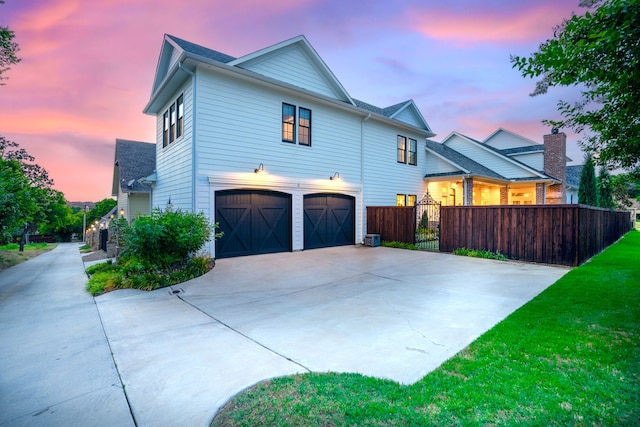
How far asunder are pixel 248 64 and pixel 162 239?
6.81 metres

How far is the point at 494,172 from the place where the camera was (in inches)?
763

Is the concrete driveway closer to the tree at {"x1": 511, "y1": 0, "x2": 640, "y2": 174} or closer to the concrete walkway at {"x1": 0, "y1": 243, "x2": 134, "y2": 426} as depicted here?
the concrete walkway at {"x1": 0, "y1": 243, "x2": 134, "y2": 426}

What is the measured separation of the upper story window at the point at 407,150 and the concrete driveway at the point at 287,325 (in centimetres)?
930

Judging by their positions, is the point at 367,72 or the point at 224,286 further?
the point at 367,72

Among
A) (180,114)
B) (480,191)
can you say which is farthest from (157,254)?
(480,191)

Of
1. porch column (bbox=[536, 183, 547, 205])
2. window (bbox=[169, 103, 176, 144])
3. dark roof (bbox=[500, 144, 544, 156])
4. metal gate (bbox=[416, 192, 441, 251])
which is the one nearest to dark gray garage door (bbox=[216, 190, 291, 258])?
window (bbox=[169, 103, 176, 144])

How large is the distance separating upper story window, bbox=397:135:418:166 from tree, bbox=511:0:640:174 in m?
11.5

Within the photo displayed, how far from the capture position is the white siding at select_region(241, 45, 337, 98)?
10742 millimetres

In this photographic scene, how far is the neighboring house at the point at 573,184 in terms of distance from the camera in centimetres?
2516

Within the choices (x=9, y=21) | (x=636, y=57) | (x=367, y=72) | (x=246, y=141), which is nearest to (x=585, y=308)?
(x=636, y=57)

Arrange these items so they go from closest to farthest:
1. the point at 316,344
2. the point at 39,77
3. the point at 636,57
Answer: the point at 636,57 < the point at 316,344 < the point at 39,77

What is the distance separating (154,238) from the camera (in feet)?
23.1

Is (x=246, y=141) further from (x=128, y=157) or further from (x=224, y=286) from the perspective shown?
(x=128, y=157)

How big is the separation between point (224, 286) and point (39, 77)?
520 inches
